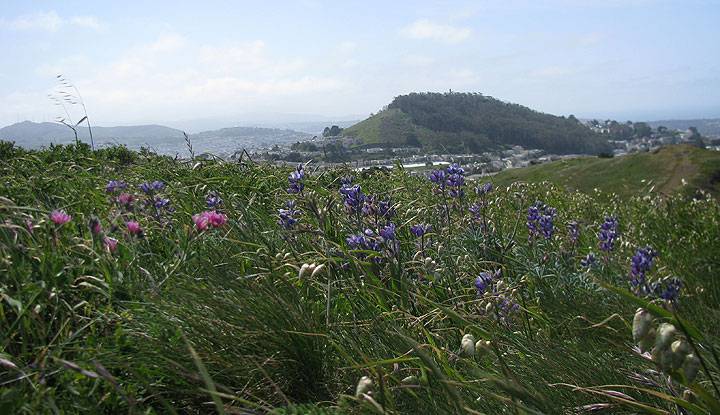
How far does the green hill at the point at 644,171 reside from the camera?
49.1 meters

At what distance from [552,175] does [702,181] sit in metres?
19.6

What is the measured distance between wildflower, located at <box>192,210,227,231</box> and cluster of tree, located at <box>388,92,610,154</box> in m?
129

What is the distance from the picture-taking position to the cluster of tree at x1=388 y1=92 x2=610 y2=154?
14000cm

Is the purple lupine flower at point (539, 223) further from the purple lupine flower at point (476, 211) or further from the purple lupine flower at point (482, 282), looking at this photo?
the purple lupine flower at point (482, 282)

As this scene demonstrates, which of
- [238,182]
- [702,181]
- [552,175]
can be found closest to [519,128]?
[552,175]

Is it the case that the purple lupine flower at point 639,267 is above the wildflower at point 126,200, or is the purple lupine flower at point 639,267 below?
below

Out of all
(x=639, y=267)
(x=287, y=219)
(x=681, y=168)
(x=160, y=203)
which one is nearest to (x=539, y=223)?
(x=639, y=267)

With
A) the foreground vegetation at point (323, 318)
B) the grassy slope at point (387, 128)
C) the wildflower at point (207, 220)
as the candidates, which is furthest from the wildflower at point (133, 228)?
the grassy slope at point (387, 128)

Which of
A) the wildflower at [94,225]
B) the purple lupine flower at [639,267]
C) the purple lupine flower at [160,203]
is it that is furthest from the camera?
the purple lupine flower at [160,203]

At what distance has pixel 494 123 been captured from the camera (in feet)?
479

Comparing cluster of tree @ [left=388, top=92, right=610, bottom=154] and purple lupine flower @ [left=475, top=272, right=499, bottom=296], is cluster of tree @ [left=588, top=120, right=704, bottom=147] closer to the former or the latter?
cluster of tree @ [left=388, top=92, right=610, bottom=154]

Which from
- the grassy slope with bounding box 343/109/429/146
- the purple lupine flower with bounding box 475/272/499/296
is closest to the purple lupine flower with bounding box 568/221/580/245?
the purple lupine flower with bounding box 475/272/499/296

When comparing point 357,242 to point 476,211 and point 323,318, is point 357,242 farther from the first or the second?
point 476,211

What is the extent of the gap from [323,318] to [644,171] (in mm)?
59831
